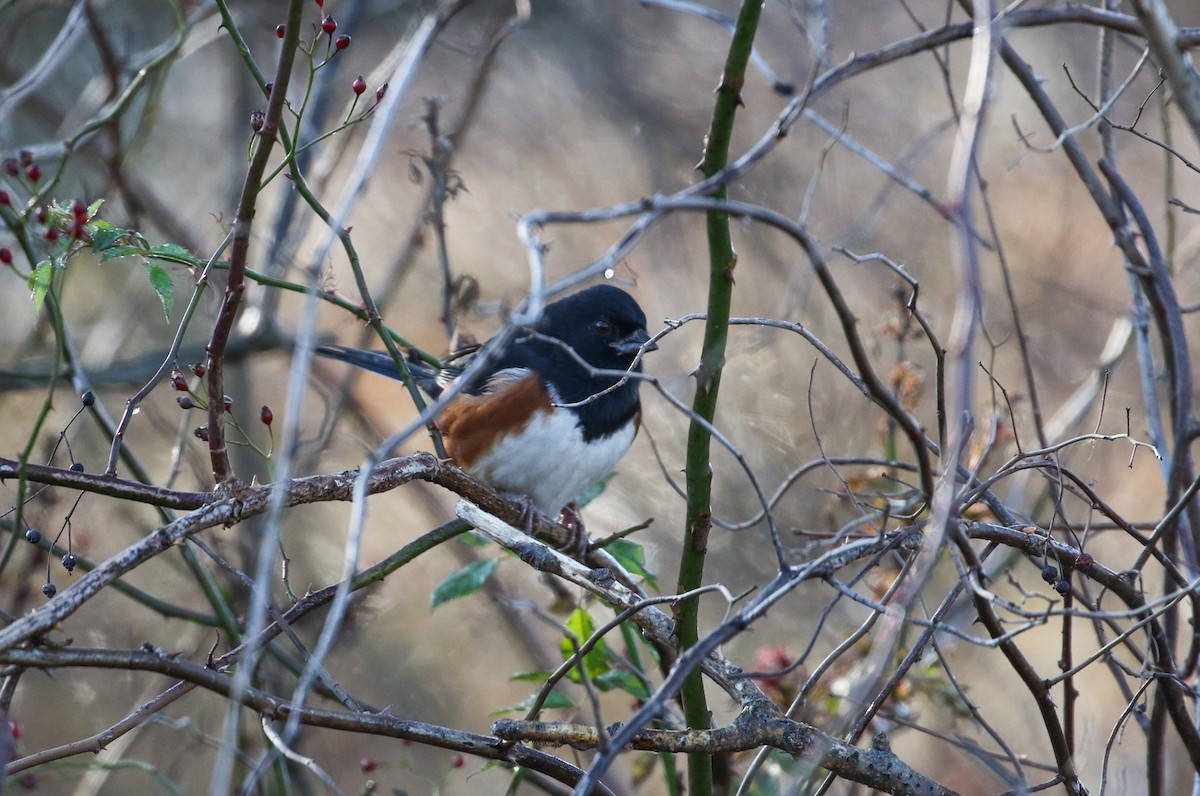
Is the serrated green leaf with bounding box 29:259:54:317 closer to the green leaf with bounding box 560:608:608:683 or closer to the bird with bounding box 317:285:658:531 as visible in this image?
the green leaf with bounding box 560:608:608:683

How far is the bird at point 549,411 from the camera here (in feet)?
8.23

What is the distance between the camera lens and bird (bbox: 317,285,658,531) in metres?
2.51

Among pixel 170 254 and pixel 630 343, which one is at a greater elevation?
pixel 630 343

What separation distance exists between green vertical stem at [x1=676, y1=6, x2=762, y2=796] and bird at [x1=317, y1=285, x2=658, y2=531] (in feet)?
2.89

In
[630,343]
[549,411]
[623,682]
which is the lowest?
[623,682]

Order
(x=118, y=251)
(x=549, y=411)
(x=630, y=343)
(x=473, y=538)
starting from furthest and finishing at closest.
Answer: (x=630, y=343) → (x=549, y=411) → (x=473, y=538) → (x=118, y=251)

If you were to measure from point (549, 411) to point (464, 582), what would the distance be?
0.66 meters

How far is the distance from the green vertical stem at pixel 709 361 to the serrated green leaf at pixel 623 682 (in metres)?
0.28

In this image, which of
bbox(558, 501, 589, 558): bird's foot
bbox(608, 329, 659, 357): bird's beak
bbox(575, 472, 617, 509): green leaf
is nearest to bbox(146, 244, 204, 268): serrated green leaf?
bbox(558, 501, 589, 558): bird's foot

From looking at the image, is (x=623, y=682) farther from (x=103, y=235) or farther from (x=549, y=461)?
(x=103, y=235)

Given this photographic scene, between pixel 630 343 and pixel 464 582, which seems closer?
pixel 464 582

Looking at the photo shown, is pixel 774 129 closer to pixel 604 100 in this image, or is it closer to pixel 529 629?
pixel 529 629

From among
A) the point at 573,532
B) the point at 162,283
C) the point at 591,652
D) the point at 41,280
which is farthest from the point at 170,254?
the point at 573,532

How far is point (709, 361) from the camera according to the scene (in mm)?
1279
